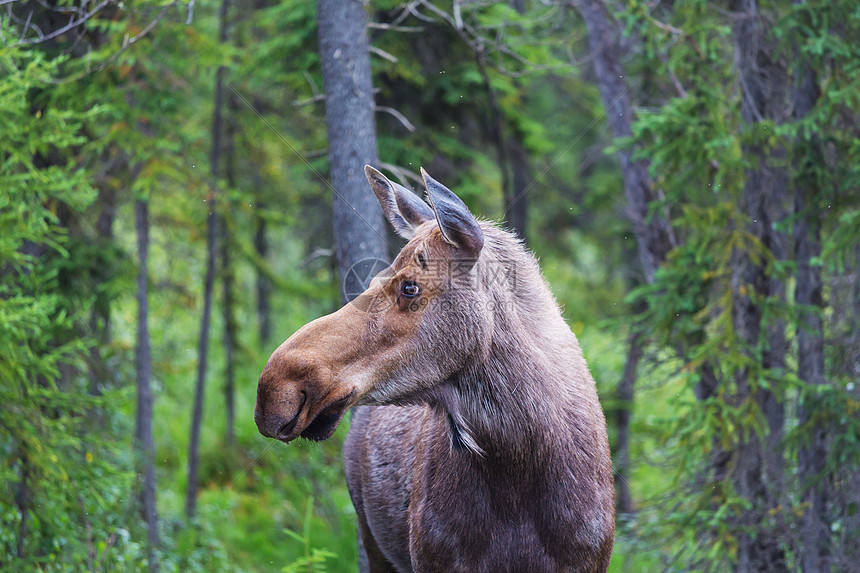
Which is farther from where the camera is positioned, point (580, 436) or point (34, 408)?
point (34, 408)

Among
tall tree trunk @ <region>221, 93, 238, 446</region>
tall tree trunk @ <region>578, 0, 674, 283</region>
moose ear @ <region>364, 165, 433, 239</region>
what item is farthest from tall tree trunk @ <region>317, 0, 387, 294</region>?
tall tree trunk @ <region>221, 93, 238, 446</region>

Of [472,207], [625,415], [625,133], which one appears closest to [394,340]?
[625,133]

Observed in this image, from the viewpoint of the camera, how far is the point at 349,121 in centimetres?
616

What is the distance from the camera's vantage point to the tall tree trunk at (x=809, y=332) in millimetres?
7133

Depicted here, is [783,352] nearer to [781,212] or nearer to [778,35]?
[781,212]

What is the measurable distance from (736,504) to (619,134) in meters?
4.42

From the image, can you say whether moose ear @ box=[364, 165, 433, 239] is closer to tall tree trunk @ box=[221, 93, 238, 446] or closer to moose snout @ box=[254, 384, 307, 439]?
moose snout @ box=[254, 384, 307, 439]

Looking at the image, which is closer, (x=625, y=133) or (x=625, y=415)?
(x=625, y=133)

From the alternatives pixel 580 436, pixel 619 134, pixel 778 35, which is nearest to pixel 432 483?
pixel 580 436

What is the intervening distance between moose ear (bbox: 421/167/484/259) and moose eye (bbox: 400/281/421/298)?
0.90 feet

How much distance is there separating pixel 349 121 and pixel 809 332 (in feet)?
14.7

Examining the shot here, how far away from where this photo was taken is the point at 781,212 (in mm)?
7789

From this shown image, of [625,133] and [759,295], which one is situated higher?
[625,133]
